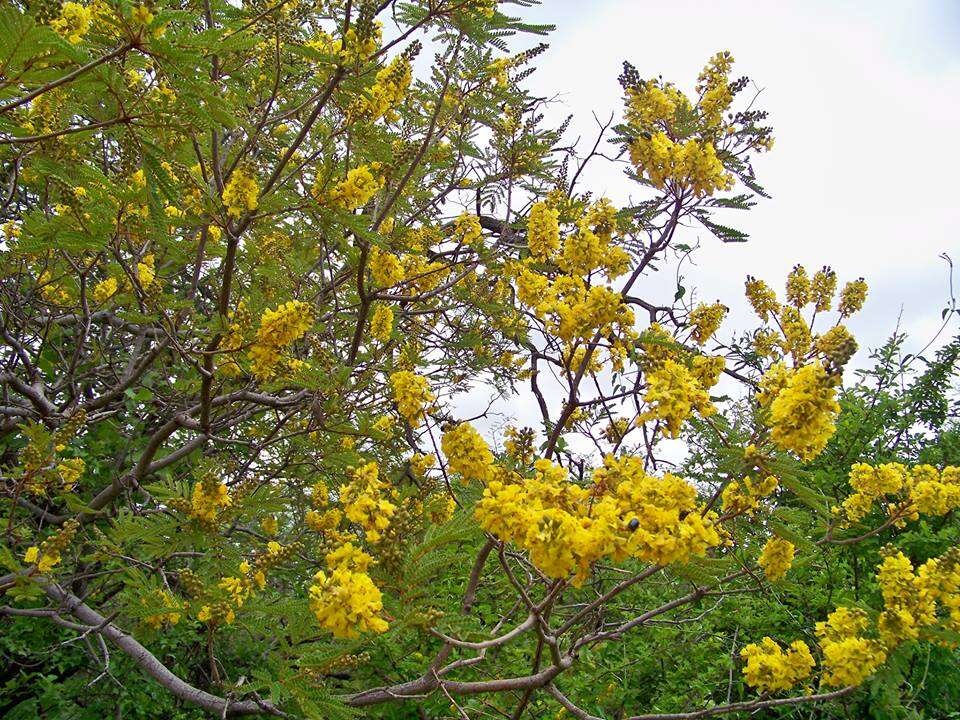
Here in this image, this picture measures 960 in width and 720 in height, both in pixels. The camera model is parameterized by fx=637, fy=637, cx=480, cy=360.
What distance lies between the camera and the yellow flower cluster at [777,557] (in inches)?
103

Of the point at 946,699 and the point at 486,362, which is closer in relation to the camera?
the point at 946,699

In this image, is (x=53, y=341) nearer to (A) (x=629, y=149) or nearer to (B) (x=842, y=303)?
(A) (x=629, y=149)

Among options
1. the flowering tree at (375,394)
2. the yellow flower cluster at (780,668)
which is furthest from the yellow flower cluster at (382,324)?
the yellow flower cluster at (780,668)

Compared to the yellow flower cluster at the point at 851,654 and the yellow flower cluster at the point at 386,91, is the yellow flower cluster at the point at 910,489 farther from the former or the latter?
the yellow flower cluster at the point at 386,91

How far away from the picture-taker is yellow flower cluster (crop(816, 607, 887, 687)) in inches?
105

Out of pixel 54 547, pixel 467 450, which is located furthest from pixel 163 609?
pixel 467 450

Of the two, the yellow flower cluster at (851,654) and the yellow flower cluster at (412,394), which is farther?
the yellow flower cluster at (851,654)

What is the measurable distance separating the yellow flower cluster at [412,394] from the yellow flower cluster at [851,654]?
2023mm

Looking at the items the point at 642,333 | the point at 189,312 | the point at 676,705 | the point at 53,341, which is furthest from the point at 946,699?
the point at 53,341

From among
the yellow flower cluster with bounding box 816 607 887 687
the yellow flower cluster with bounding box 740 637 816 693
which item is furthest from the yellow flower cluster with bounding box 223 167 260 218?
the yellow flower cluster with bounding box 816 607 887 687

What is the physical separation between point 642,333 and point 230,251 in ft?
5.46

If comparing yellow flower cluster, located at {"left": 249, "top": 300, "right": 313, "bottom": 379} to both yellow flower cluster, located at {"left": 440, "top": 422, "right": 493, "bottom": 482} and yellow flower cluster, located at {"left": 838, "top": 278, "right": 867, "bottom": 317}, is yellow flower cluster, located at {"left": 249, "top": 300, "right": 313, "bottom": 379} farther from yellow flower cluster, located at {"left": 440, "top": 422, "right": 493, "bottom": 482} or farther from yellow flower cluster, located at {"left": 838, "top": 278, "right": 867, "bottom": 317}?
yellow flower cluster, located at {"left": 838, "top": 278, "right": 867, "bottom": 317}

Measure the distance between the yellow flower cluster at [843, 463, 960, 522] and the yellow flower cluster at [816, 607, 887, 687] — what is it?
1.90ft

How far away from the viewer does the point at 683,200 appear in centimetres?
279
